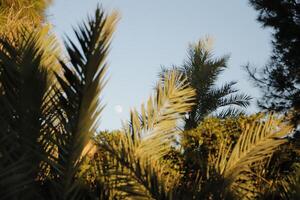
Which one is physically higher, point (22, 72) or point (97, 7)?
point (97, 7)

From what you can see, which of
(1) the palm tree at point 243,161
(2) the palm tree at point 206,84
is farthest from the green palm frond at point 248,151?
(2) the palm tree at point 206,84

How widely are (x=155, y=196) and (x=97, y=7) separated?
A: 123 cm

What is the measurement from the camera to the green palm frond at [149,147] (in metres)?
2.91

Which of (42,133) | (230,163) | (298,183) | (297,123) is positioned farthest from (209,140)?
(297,123)

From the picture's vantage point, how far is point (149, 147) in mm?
3537

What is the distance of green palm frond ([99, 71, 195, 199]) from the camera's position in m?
2.91

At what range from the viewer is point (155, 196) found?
298 cm

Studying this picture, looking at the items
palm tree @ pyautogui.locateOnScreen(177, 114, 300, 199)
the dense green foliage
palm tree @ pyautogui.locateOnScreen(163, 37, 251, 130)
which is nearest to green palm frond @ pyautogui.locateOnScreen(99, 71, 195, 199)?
the dense green foliage

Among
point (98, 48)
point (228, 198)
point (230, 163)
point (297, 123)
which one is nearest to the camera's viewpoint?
point (98, 48)

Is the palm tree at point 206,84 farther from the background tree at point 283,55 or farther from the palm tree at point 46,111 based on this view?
the palm tree at point 46,111

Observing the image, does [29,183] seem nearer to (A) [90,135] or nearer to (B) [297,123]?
(A) [90,135]

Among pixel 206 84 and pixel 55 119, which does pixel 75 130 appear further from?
pixel 206 84

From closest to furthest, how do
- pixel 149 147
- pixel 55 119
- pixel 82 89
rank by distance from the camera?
pixel 82 89 → pixel 55 119 → pixel 149 147

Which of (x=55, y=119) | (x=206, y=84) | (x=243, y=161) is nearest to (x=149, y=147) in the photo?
(x=243, y=161)
